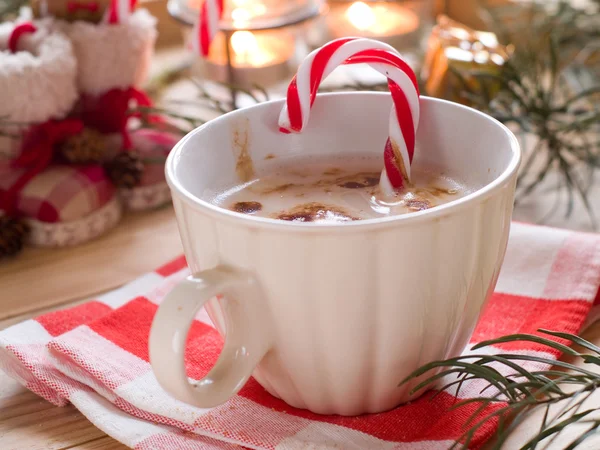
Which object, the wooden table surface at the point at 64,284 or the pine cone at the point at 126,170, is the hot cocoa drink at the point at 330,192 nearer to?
the wooden table surface at the point at 64,284

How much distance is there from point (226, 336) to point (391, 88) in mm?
220

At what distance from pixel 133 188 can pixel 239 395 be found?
1.28ft

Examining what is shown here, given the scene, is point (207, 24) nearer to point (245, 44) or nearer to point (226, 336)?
point (245, 44)

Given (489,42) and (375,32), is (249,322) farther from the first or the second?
(375,32)

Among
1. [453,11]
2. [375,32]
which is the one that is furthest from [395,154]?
[453,11]

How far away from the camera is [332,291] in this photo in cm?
45

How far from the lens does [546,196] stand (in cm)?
89

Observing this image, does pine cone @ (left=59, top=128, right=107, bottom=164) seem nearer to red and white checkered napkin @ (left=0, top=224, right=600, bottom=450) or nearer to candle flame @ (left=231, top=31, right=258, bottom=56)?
red and white checkered napkin @ (left=0, top=224, right=600, bottom=450)

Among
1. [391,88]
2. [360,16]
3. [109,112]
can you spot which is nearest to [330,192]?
[391,88]

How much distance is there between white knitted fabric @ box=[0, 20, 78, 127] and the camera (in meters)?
0.78

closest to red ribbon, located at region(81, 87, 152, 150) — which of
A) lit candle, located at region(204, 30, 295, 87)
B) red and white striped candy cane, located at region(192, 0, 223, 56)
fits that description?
red and white striped candy cane, located at region(192, 0, 223, 56)

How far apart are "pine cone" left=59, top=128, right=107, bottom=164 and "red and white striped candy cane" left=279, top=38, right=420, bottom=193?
35 cm

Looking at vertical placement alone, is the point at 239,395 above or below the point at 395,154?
below

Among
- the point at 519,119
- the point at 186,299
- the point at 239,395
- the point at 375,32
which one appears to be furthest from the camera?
the point at 375,32
